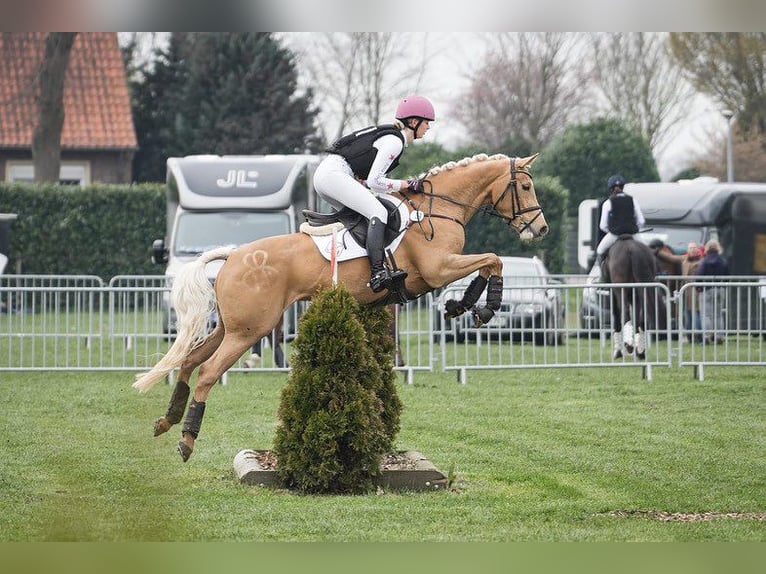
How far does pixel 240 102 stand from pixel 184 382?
3273 cm

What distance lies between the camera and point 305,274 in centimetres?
972

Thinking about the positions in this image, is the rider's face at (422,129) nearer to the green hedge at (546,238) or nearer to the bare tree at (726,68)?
the green hedge at (546,238)

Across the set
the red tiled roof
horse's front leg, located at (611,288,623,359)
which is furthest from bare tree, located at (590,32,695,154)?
horse's front leg, located at (611,288,623,359)

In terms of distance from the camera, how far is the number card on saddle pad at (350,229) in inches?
382

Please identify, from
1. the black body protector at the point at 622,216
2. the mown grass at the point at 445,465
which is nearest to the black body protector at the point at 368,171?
the mown grass at the point at 445,465

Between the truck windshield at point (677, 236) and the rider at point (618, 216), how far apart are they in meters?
7.62

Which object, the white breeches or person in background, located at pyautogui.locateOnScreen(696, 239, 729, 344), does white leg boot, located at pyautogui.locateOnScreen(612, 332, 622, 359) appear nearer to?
person in background, located at pyautogui.locateOnScreen(696, 239, 729, 344)

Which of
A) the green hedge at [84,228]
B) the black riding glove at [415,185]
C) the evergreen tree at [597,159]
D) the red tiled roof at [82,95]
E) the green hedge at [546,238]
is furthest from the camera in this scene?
the red tiled roof at [82,95]

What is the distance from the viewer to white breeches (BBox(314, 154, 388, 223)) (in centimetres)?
976

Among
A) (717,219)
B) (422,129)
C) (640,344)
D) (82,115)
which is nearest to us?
(422,129)

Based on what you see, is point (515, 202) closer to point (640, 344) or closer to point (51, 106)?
point (640, 344)

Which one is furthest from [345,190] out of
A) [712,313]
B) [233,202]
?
[233,202]

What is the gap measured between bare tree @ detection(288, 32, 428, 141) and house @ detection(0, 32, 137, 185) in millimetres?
5964

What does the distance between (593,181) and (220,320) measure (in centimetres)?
2976
